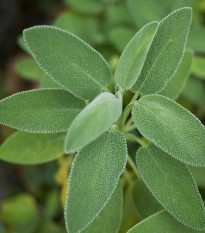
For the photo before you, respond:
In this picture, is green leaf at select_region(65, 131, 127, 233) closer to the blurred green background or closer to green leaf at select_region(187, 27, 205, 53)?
the blurred green background

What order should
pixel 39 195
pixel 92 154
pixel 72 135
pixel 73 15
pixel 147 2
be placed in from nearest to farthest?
pixel 72 135, pixel 92 154, pixel 147 2, pixel 73 15, pixel 39 195

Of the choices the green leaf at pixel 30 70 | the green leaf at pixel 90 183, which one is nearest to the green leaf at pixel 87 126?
the green leaf at pixel 90 183

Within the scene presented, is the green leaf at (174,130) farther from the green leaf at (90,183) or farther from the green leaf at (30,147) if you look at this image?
the green leaf at (30,147)

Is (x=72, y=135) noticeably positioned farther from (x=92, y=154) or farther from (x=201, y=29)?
(x=201, y=29)

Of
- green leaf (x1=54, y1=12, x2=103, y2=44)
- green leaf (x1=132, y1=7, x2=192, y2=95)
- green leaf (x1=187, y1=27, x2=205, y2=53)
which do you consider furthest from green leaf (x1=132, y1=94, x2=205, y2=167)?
green leaf (x1=54, y1=12, x2=103, y2=44)

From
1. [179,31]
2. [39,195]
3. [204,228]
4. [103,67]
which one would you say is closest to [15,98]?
[103,67]

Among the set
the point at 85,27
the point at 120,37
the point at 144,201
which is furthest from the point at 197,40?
the point at 144,201

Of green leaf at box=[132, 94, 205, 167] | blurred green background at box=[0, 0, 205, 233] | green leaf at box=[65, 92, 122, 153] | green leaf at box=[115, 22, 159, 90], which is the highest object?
green leaf at box=[115, 22, 159, 90]
